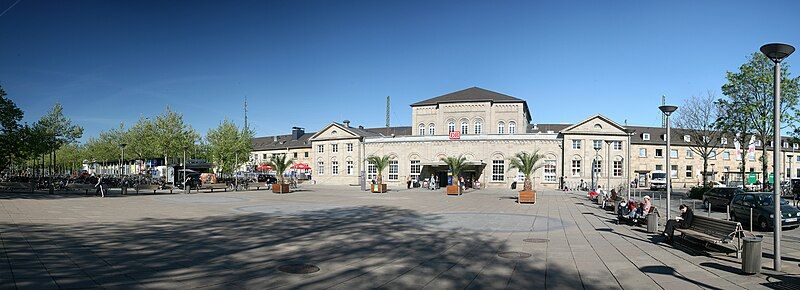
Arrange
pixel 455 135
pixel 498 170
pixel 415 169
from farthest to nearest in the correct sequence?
pixel 415 169, pixel 455 135, pixel 498 170

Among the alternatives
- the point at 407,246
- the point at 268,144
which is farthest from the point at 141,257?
the point at 268,144

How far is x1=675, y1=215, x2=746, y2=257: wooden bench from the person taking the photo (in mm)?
10164

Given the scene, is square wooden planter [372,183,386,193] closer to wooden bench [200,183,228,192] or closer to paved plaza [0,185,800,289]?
wooden bench [200,183,228,192]

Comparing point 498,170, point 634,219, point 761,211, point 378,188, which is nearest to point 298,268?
point 634,219

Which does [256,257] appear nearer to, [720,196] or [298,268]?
[298,268]

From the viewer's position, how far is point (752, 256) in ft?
27.4

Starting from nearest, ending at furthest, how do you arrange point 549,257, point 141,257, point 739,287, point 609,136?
1. point 739,287
2. point 141,257
3. point 549,257
4. point 609,136

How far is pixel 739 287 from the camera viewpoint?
7.67 metres

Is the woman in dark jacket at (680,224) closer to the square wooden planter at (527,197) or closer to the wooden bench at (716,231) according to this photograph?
the wooden bench at (716,231)

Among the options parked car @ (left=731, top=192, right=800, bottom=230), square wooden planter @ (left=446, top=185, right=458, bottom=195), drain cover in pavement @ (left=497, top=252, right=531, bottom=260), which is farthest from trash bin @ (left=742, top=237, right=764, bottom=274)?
square wooden planter @ (left=446, top=185, right=458, bottom=195)

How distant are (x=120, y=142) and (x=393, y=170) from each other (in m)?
38.8

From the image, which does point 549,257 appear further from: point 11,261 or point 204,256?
point 11,261

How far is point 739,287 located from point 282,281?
25.3ft

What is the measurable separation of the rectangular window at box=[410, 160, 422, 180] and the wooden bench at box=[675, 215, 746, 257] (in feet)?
157
